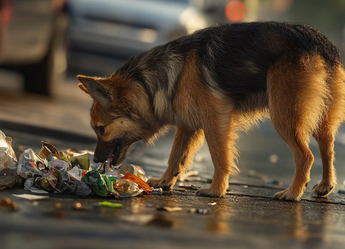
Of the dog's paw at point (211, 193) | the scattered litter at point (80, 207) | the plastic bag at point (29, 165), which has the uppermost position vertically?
the plastic bag at point (29, 165)

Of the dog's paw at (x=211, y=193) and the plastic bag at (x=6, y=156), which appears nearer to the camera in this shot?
the plastic bag at (x=6, y=156)

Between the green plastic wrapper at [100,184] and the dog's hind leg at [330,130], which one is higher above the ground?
the dog's hind leg at [330,130]

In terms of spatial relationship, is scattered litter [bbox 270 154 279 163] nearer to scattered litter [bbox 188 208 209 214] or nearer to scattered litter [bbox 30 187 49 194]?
scattered litter [bbox 188 208 209 214]

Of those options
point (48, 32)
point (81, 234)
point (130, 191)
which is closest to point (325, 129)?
point (130, 191)

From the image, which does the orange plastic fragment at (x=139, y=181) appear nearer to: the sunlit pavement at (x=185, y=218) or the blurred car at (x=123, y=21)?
the sunlit pavement at (x=185, y=218)

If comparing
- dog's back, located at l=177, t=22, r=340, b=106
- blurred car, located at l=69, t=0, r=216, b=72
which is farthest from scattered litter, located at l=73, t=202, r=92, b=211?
blurred car, located at l=69, t=0, r=216, b=72

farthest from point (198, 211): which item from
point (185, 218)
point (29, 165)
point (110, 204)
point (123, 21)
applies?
point (123, 21)

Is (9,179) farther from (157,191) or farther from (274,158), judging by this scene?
(274,158)

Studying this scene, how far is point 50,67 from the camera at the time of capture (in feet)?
43.7

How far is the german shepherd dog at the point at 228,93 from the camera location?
6.31 metres

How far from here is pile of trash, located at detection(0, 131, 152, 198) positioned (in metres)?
5.64

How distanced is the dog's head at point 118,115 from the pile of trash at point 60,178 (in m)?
0.40

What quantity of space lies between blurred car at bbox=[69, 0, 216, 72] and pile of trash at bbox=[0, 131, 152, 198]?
8.57m

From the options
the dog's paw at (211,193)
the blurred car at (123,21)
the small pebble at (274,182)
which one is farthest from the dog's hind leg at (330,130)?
the blurred car at (123,21)
